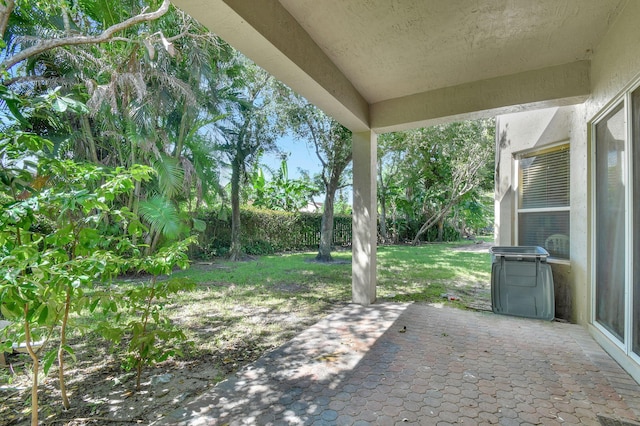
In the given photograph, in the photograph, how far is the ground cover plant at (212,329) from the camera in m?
2.28

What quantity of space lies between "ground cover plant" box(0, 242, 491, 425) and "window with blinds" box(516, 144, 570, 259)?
1484 millimetres

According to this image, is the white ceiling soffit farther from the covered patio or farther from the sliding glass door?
the sliding glass door

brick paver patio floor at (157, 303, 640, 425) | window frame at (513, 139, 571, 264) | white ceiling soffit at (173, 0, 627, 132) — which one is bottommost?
brick paver patio floor at (157, 303, 640, 425)

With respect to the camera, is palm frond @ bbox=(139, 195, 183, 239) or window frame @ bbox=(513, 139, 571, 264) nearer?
window frame @ bbox=(513, 139, 571, 264)

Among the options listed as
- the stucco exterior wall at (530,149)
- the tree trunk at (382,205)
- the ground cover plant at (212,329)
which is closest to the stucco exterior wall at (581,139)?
the stucco exterior wall at (530,149)

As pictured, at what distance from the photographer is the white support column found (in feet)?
15.9

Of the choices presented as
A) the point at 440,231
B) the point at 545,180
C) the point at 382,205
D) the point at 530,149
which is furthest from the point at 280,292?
the point at 440,231

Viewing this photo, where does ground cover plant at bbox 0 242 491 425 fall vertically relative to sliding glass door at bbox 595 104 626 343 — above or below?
below

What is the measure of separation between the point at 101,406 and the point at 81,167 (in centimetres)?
177

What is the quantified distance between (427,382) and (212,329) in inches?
107

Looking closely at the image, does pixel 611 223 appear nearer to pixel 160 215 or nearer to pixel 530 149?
pixel 530 149

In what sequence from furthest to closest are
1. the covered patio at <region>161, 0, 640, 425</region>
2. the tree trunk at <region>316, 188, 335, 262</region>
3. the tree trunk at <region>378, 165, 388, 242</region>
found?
the tree trunk at <region>378, 165, 388, 242</region>
the tree trunk at <region>316, 188, 335, 262</region>
the covered patio at <region>161, 0, 640, 425</region>

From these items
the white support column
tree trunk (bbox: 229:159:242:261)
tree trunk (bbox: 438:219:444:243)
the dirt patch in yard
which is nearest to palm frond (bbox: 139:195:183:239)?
tree trunk (bbox: 229:159:242:261)

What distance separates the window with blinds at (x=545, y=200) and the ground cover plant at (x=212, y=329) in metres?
1.48
